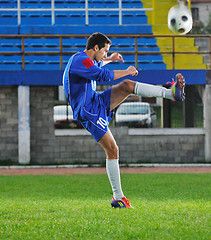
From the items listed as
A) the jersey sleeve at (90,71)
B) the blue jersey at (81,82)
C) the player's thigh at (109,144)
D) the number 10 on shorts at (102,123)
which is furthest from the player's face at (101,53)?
the player's thigh at (109,144)

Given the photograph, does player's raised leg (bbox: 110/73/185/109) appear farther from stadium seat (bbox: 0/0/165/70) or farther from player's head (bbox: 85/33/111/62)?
stadium seat (bbox: 0/0/165/70)

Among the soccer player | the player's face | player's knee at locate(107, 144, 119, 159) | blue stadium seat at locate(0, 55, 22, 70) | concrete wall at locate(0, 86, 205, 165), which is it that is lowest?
concrete wall at locate(0, 86, 205, 165)

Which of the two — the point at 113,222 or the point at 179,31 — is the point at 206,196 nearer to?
the point at 113,222

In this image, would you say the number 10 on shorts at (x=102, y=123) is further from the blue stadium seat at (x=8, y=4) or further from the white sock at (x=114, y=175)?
the blue stadium seat at (x=8, y=4)

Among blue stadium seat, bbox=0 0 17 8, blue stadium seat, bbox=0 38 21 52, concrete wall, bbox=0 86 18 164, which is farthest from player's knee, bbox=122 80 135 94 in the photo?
blue stadium seat, bbox=0 0 17 8

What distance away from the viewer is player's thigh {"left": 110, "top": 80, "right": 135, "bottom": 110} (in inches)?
237

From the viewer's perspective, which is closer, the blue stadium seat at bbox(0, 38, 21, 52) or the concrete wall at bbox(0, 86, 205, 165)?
the concrete wall at bbox(0, 86, 205, 165)

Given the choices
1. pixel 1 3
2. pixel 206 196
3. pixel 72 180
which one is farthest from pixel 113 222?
pixel 1 3

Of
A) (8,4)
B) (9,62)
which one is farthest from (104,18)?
(9,62)

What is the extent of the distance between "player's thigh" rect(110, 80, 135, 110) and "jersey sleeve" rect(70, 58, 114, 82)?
7.5 inches

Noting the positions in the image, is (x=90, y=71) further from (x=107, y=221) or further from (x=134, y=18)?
(x=134, y=18)

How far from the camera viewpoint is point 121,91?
6113 mm

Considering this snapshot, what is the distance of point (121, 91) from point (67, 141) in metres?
11.6

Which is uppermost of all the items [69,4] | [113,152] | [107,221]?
[69,4]
